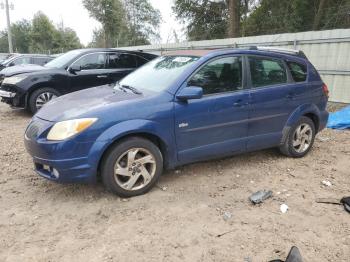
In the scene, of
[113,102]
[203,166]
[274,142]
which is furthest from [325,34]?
[113,102]

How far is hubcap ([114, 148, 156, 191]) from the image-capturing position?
3.82m

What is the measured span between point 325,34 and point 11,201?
352 inches

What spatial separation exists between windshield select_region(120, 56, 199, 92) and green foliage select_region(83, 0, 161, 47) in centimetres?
2614

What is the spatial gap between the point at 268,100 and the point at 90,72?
516 cm

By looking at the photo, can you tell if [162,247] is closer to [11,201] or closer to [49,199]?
[49,199]

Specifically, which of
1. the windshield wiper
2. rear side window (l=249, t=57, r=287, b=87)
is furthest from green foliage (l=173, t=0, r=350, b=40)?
the windshield wiper

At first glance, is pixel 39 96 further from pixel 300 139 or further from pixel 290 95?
pixel 300 139

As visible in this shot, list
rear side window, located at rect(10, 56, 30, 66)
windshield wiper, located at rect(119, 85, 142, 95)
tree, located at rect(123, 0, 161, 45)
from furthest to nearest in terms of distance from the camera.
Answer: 1. tree, located at rect(123, 0, 161, 45)
2. rear side window, located at rect(10, 56, 30, 66)
3. windshield wiper, located at rect(119, 85, 142, 95)

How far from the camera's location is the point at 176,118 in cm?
404

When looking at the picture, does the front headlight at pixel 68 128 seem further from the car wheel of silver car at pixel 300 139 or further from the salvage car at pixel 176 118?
the car wheel of silver car at pixel 300 139

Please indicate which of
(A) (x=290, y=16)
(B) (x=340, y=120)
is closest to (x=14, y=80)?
(B) (x=340, y=120)

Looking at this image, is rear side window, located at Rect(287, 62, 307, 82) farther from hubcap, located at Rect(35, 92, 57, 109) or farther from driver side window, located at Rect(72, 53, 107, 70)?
hubcap, located at Rect(35, 92, 57, 109)

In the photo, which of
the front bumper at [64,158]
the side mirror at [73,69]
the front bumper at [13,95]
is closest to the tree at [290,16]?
the side mirror at [73,69]

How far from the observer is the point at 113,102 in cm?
390
